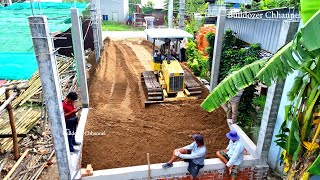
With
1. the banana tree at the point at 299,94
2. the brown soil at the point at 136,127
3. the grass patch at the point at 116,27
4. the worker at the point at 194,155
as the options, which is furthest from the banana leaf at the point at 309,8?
the grass patch at the point at 116,27

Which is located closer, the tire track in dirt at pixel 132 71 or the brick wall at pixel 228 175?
the brick wall at pixel 228 175

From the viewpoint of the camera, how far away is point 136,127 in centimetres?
829

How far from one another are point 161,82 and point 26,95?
5.36 meters

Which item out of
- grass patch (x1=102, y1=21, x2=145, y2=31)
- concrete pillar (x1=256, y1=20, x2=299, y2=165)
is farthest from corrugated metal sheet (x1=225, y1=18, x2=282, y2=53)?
grass patch (x1=102, y1=21, x2=145, y2=31)

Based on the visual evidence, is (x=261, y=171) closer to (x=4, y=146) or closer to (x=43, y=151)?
(x=43, y=151)

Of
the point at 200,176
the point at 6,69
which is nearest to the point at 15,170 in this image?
the point at 6,69

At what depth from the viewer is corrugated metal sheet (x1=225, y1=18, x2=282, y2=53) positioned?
7497 millimetres

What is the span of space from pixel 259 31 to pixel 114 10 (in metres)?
32.8

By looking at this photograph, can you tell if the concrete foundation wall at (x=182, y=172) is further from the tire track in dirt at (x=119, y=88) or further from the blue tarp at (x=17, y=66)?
the tire track in dirt at (x=119, y=88)

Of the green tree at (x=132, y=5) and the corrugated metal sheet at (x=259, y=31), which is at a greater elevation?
the green tree at (x=132, y=5)

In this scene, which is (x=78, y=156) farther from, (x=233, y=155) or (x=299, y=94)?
(x=299, y=94)

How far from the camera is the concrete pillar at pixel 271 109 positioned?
5227mm

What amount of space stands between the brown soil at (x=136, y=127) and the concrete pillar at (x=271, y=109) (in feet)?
3.94

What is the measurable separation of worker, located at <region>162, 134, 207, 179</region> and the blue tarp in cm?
513
